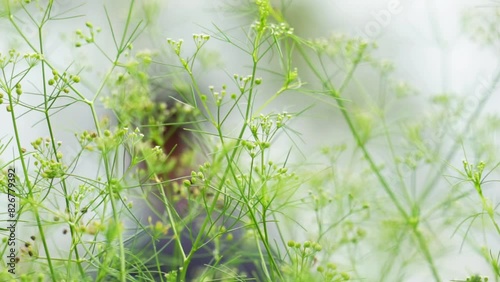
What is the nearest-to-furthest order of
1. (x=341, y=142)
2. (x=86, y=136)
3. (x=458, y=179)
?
(x=86, y=136)
(x=458, y=179)
(x=341, y=142)

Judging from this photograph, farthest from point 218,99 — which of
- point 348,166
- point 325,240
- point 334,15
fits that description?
point 334,15

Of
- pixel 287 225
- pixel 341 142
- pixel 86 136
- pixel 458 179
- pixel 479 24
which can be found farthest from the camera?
pixel 479 24

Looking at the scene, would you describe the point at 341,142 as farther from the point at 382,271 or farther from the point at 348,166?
the point at 382,271

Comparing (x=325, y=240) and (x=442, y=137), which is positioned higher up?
(x=442, y=137)

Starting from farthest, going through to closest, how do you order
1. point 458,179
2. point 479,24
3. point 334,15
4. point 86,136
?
point 334,15 < point 479,24 < point 458,179 < point 86,136

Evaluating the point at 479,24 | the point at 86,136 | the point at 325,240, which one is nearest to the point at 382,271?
the point at 325,240

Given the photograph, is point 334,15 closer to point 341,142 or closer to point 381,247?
point 341,142

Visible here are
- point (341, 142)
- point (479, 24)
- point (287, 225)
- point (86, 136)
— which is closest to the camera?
point (86, 136)

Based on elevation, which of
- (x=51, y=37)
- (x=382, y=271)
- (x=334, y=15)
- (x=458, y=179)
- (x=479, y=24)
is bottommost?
(x=382, y=271)

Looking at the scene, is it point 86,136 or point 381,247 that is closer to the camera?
point 86,136
